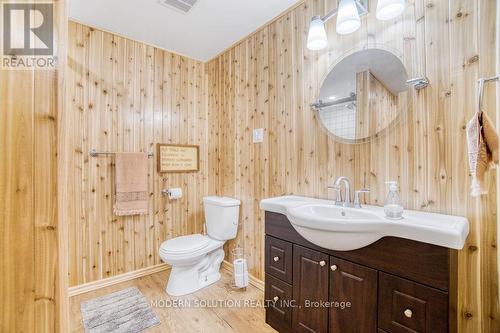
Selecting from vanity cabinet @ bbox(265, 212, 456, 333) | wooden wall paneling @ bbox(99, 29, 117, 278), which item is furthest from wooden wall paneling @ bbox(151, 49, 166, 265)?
vanity cabinet @ bbox(265, 212, 456, 333)

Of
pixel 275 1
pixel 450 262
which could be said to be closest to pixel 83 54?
pixel 275 1

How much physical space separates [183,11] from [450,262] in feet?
7.75

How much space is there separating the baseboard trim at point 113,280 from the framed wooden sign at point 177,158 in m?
1.04

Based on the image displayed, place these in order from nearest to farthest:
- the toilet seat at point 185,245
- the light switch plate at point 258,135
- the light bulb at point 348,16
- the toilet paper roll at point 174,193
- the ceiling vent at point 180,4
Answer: the light bulb at point 348,16 < the ceiling vent at point 180,4 < the toilet seat at point 185,245 < the light switch plate at point 258,135 < the toilet paper roll at point 174,193

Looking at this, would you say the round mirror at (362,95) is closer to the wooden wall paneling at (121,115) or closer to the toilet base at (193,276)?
the toilet base at (193,276)

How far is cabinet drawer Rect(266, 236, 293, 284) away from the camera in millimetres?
1464

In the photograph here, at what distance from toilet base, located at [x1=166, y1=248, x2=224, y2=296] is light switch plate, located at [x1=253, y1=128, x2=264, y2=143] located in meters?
1.19

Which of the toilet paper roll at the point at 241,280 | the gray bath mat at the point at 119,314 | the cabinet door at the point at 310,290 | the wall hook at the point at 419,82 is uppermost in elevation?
the wall hook at the point at 419,82

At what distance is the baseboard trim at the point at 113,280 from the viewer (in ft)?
6.79

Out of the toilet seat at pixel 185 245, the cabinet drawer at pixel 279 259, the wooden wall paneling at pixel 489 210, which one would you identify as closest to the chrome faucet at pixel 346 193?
the cabinet drawer at pixel 279 259

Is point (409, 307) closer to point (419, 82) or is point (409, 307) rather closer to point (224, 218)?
point (419, 82)

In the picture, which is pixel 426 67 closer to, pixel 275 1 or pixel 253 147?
pixel 275 1

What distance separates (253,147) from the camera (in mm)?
2271

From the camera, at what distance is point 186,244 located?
2.09 metres
